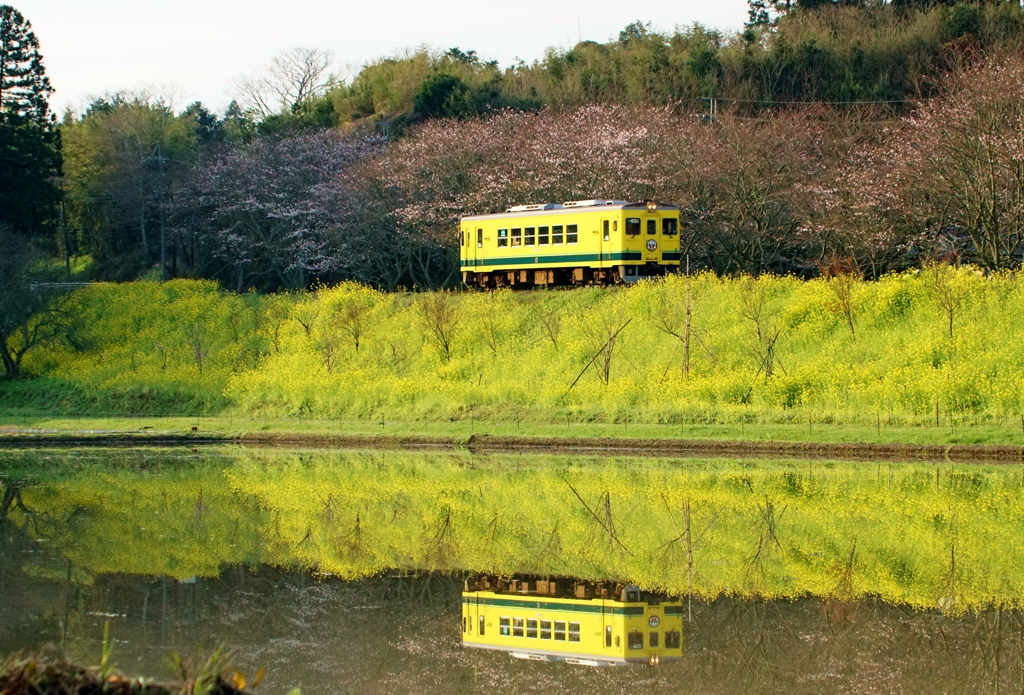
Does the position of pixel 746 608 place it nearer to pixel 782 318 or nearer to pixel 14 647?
pixel 14 647

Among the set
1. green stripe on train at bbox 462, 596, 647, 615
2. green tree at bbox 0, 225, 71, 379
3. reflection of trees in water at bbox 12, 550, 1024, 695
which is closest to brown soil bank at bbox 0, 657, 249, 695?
reflection of trees in water at bbox 12, 550, 1024, 695

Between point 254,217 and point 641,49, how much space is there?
1924 centimetres

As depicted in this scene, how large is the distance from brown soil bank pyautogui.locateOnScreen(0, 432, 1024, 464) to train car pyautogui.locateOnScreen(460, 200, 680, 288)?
8583mm

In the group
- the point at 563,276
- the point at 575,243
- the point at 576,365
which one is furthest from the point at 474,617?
the point at 563,276

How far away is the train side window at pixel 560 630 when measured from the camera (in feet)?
40.1

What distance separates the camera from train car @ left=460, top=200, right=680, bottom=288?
32.4m

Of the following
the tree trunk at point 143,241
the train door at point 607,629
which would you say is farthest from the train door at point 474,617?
the tree trunk at point 143,241

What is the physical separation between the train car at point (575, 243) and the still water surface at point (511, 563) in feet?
33.6

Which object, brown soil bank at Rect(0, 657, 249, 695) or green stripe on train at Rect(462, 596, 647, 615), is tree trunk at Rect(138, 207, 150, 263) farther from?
brown soil bank at Rect(0, 657, 249, 695)

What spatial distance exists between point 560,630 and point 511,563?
2709 mm

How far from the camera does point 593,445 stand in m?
25.1

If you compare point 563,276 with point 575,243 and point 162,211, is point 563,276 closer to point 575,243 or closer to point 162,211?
point 575,243

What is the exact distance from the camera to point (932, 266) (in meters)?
30.8

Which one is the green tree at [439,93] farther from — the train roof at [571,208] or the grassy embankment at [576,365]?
the train roof at [571,208]
